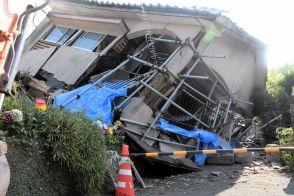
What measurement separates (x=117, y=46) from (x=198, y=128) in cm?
Result: 398

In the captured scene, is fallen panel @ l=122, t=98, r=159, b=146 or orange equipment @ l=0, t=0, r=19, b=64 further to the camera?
fallen panel @ l=122, t=98, r=159, b=146

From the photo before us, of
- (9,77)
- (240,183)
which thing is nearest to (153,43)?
(240,183)

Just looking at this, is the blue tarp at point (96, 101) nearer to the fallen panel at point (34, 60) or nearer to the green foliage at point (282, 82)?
the fallen panel at point (34, 60)

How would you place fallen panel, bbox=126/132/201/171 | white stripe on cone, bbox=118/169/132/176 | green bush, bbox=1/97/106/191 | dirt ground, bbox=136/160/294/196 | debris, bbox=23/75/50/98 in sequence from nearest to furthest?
green bush, bbox=1/97/106/191, white stripe on cone, bbox=118/169/132/176, dirt ground, bbox=136/160/294/196, fallen panel, bbox=126/132/201/171, debris, bbox=23/75/50/98

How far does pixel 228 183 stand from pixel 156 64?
4.48 meters

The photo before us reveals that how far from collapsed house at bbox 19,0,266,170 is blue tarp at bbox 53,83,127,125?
181 millimetres

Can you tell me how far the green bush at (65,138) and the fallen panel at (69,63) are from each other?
241 inches

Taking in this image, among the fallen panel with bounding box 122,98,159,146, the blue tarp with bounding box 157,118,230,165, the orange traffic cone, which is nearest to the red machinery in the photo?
the orange traffic cone

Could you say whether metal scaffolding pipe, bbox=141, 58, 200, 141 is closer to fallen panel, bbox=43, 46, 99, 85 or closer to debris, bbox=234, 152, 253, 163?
debris, bbox=234, 152, 253, 163

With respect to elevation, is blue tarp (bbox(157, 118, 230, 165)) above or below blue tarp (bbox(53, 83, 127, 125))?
below

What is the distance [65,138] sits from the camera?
632cm

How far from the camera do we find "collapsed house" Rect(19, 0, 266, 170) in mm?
11234

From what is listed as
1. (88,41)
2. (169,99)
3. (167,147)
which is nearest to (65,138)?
(167,147)

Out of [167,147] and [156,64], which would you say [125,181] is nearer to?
[167,147]
